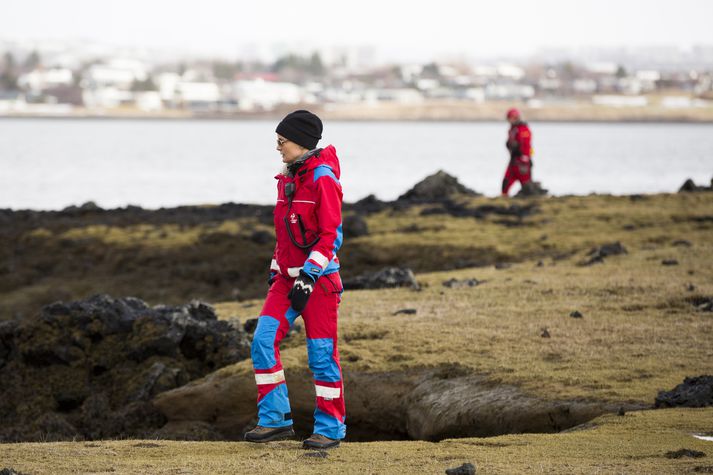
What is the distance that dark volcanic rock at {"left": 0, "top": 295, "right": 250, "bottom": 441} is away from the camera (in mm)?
13797

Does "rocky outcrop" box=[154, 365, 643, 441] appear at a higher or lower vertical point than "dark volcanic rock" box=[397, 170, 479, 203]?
lower

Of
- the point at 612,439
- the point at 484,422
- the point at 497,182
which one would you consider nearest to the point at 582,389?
the point at 484,422

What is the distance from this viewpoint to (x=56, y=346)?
47.5ft

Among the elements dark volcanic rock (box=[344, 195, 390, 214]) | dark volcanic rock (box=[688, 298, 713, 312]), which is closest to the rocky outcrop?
dark volcanic rock (box=[688, 298, 713, 312])

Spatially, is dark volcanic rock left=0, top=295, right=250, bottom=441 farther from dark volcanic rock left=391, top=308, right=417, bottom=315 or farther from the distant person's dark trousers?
the distant person's dark trousers

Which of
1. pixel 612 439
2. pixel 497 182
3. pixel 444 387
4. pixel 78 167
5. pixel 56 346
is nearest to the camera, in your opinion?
pixel 612 439

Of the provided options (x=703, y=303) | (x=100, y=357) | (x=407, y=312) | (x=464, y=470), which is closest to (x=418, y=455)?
(x=464, y=470)

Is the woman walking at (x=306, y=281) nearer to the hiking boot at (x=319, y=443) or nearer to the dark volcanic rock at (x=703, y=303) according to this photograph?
the hiking boot at (x=319, y=443)

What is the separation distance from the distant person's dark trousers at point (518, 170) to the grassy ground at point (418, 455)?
20673mm

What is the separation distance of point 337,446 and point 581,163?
3387 inches

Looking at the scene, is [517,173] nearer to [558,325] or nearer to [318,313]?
[558,325]

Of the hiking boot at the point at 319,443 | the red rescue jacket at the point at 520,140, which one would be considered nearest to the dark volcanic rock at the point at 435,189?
the red rescue jacket at the point at 520,140

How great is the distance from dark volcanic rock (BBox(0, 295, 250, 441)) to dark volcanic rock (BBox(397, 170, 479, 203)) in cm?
1805

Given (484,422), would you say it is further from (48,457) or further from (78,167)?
(78,167)
